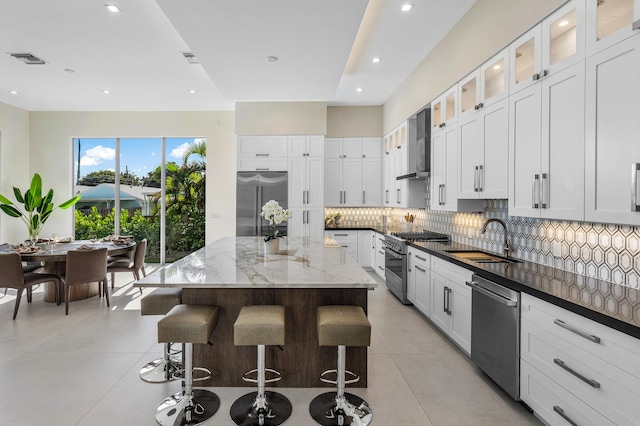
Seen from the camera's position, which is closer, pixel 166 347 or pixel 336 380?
pixel 336 380

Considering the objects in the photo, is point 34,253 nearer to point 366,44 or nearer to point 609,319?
point 366,44

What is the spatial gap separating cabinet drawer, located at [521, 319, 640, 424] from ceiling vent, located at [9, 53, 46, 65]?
630 centimetres

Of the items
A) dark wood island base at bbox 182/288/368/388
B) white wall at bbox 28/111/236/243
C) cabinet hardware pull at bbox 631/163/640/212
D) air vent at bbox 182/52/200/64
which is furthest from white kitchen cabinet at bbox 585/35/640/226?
white wall at bbox 28/111/236/243

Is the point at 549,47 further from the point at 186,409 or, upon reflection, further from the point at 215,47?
the point at 186,409

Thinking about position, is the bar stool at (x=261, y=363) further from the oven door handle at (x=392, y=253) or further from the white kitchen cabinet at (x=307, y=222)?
the white kitchen cabinet at (x=307, y=222)

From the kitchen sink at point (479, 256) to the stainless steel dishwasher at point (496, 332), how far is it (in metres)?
0.44

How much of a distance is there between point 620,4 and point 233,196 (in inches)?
254

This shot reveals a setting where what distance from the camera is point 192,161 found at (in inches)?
295

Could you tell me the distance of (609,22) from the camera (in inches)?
75.9

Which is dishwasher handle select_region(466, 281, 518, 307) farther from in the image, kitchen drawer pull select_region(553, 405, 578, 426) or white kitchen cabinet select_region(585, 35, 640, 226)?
white kitchen cabinet select_region(585, 35, 640, 226)

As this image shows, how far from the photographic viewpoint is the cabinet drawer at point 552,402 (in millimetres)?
1747

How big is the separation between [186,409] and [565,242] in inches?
116

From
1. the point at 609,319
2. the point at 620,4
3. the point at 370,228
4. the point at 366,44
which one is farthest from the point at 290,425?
the point at 370,228

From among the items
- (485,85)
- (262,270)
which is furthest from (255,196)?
(485,85)
